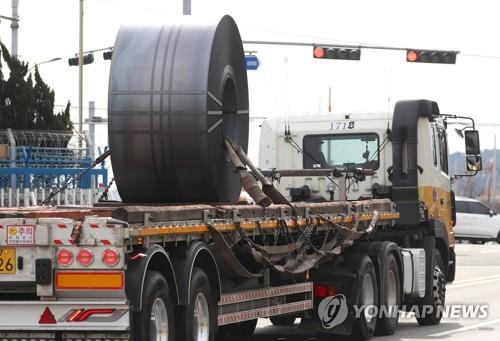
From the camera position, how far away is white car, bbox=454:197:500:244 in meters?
48.3

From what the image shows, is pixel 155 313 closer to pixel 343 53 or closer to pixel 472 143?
pixel 472 143

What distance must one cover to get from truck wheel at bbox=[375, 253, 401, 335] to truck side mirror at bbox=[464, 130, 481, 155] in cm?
259

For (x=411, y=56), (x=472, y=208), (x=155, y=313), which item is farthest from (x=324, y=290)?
(x=472, y=208)

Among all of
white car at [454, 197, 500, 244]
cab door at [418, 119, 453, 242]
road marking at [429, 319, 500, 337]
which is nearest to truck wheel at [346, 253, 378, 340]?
road marking at [429, 319, 500, 337]

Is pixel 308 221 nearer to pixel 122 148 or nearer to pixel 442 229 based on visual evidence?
pixel 122 148

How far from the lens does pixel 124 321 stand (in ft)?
31.1

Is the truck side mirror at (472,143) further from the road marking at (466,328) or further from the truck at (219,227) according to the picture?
the road marking at (466,328)

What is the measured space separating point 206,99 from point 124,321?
3.75 meters

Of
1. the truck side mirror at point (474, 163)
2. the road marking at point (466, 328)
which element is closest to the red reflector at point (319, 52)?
the truck side mirror at point (474, 163)

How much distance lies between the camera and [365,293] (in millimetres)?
15039

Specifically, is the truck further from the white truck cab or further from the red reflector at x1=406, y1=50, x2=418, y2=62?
the red reflector at x1=406, y1=50, x2=418, y2=62

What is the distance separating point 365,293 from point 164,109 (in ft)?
12.6

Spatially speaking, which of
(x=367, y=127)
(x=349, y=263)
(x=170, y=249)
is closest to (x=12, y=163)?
(x=367, y=127)

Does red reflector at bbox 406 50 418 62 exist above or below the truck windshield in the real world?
above
